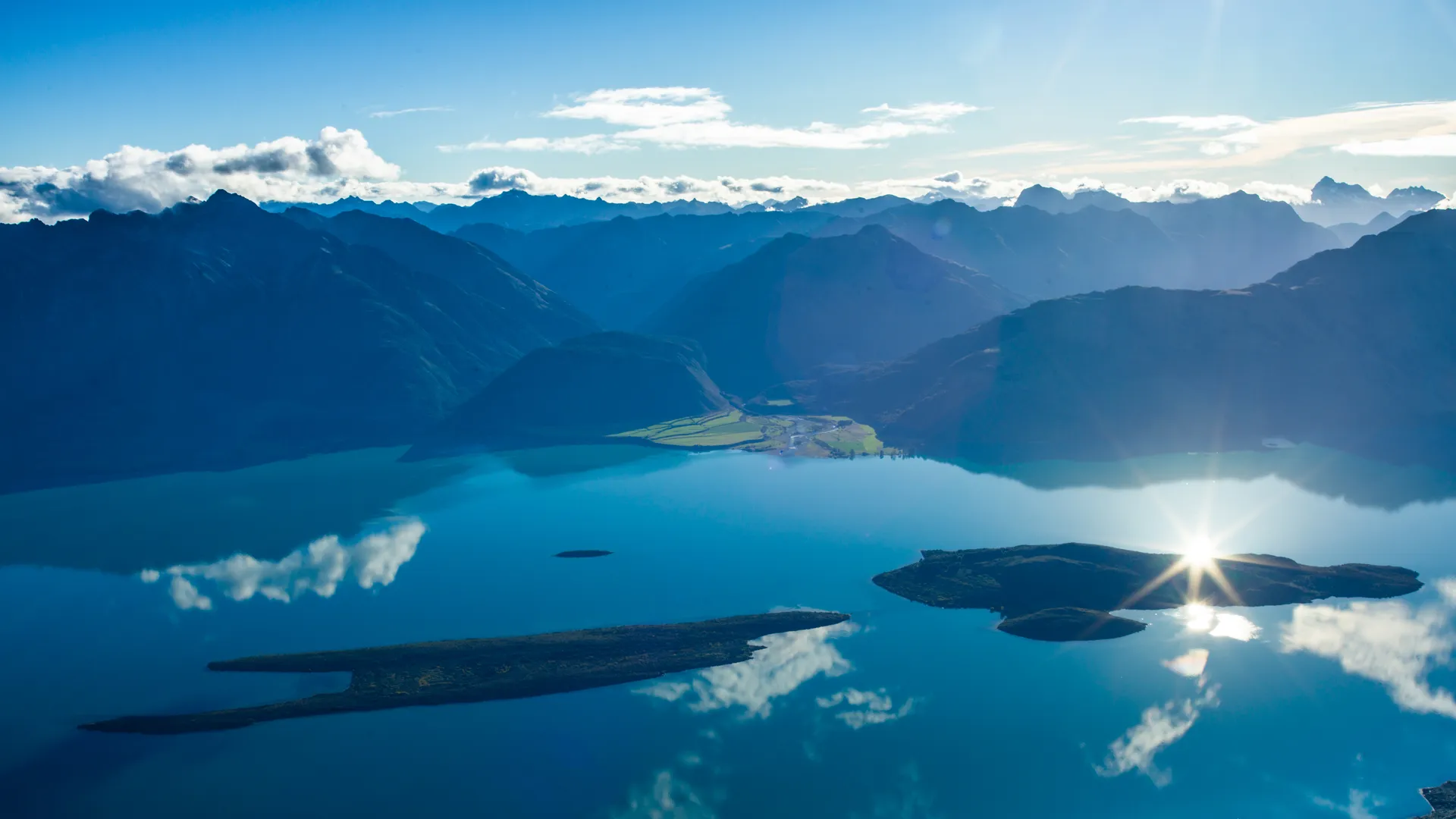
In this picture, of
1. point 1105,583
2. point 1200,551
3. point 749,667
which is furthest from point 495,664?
point 1200,551

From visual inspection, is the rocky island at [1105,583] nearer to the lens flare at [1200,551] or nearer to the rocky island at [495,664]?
the lens flare at [1200,551]

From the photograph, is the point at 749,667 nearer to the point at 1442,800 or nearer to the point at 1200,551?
the point at 1442,800

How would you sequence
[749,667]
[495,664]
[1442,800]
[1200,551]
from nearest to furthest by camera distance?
[1442,800] < [749,667] < [495,664] < [1200,551]

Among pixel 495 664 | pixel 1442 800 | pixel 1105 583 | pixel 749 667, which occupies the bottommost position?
pixel 1442 800

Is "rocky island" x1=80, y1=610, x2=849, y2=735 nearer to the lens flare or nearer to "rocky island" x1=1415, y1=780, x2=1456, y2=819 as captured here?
the lens flare

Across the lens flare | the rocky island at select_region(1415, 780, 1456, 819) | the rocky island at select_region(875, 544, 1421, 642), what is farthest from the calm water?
the rocky island at select_region(875, 544, 1421, 642)

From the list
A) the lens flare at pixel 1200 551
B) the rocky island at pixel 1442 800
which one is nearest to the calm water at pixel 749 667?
the rocky island at pixel 1442 800

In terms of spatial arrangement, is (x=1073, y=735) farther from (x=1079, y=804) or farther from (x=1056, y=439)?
(x=1056, y=439)

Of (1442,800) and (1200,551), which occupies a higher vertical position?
(1200,551)
